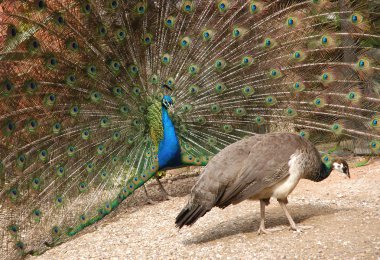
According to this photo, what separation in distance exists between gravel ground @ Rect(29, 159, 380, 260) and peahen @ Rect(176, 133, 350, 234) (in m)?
0.36

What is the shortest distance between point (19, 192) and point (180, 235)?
1727 millimetres

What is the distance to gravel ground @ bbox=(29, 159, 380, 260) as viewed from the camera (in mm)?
4102

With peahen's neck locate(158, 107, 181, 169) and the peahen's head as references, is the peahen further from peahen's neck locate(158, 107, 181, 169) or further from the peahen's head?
peahen's neck locate(158, 107, 181, 169)

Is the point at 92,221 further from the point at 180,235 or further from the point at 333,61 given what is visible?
the point at 333,61

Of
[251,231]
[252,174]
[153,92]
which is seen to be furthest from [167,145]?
[252,174]

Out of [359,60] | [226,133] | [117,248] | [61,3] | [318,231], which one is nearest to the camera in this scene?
[318,231]

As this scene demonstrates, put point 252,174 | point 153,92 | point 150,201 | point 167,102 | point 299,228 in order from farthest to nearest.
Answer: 1. point 150,201
2. point 153,92
3. point 167,102
4. point 299,228
5. point 252,174

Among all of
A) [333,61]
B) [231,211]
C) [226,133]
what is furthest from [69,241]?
[333,61]

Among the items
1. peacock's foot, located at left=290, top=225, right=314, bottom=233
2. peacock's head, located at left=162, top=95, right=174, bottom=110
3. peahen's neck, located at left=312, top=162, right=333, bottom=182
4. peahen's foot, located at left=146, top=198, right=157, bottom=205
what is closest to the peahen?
peacock's foot, located at left=290, top=225, right=314, bottom=233

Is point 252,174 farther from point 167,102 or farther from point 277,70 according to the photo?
point 277,70

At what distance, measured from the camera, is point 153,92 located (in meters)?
6.16

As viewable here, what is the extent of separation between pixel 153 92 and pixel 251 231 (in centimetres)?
224

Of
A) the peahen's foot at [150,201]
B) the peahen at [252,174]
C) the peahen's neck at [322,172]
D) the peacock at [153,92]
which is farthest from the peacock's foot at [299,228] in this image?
the peahen's foot at [150,201]

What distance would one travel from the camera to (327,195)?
6016 millimetres
